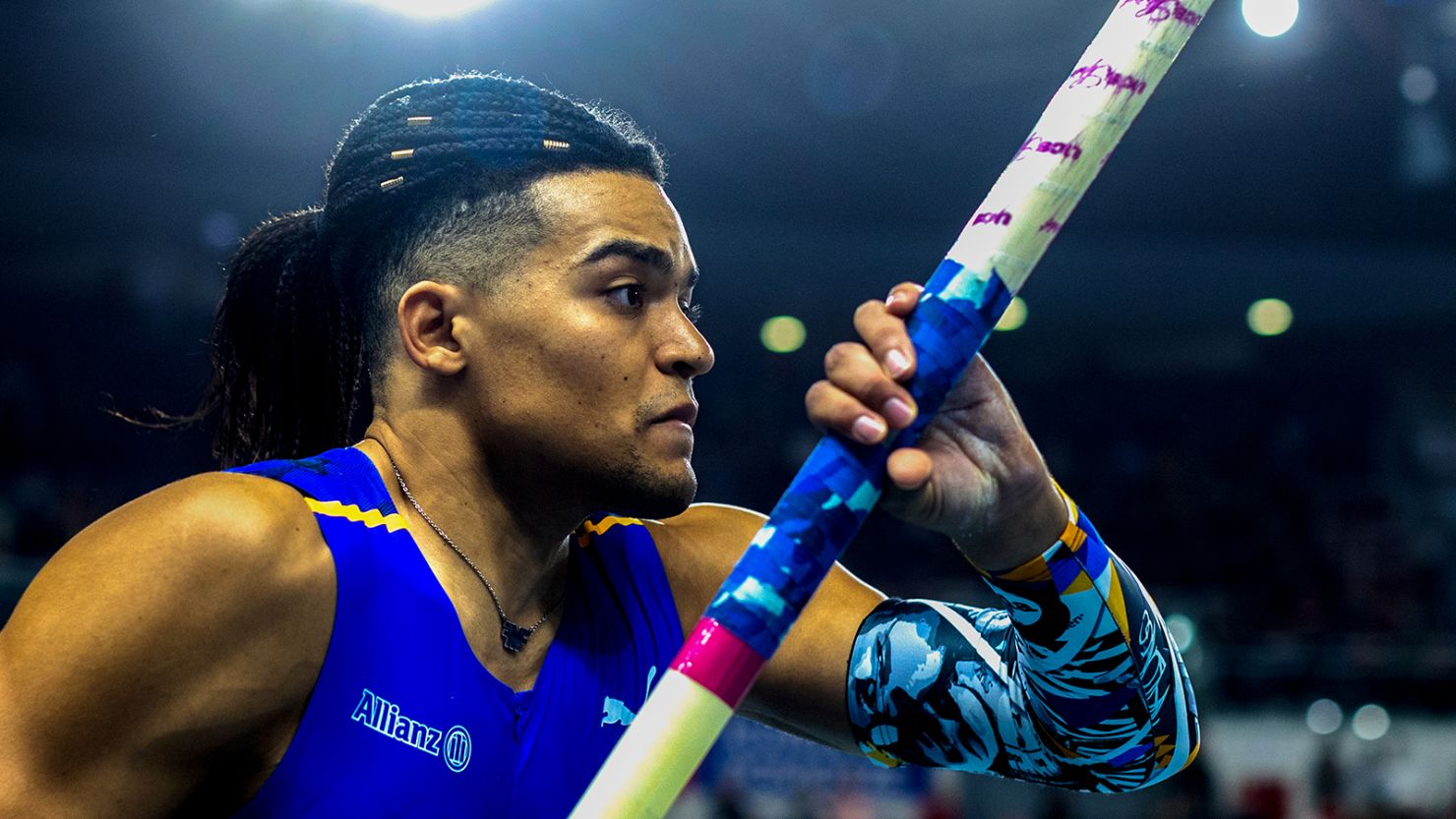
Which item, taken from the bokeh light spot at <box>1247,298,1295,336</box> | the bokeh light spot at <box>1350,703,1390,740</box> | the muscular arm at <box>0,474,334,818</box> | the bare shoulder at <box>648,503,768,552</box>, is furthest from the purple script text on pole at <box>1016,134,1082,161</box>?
the bokeh light spot at <box>1247,298,1295,336</box>

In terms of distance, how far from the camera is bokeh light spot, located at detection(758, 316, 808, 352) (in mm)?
13789

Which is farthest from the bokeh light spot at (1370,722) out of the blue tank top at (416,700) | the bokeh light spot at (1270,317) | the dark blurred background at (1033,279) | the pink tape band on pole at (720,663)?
the pink tape band on pole at (720,663)

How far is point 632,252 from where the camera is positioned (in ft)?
6.16

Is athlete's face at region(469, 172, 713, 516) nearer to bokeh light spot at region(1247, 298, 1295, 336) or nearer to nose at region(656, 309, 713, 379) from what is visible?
nose at region(656, 309, 713, 379)

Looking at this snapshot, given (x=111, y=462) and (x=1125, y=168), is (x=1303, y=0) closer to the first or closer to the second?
(x=1125, y=168)

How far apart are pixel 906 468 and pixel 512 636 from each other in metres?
0.79

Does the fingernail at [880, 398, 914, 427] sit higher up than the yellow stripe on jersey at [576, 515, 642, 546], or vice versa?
the fingernail at [880, 398, 914, 427]

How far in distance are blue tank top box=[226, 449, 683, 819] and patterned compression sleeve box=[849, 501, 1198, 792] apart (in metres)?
0.37

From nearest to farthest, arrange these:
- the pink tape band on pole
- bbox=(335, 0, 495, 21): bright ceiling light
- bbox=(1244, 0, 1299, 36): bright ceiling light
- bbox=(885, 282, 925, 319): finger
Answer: the pink tape band on pole
bbox=(885, 282, 925, 319): finger
bbox=(1244, 0, 1299, 36): bright ceiling light
bbox=(335, 0, 495, 21): bright ceiling light

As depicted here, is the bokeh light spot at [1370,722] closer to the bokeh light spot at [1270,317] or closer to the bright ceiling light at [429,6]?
the bokeh light spot at [1270,317]

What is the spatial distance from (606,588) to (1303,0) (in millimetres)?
6975

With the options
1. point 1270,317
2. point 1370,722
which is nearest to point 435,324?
point 1370,722

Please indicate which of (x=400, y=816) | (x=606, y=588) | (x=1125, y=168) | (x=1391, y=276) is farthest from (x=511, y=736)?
(x=1391, y=276)

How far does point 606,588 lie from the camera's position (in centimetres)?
206
